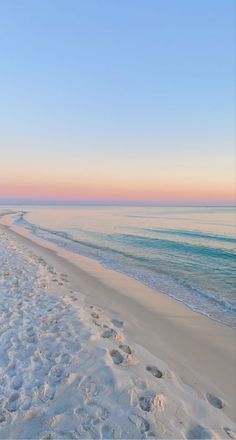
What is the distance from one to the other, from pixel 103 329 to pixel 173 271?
1061 centimetres

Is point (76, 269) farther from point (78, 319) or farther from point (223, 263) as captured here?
point (223, 263)

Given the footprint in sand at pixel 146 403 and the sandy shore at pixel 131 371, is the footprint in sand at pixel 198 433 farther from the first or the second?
the footprint in sand at pixel 146 403

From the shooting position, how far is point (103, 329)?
7.92 meters

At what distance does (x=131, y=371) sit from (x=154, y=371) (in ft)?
2.01

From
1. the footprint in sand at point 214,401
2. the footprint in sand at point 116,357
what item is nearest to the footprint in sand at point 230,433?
the footprint in sand at point 214,401

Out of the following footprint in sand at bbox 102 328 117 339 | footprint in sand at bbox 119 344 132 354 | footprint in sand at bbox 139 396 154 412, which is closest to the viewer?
footprint in sand at bbox 139 396 154 412

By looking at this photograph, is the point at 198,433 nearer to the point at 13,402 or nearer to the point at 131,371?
the point at 131,371

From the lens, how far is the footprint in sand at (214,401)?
5419 millimetres

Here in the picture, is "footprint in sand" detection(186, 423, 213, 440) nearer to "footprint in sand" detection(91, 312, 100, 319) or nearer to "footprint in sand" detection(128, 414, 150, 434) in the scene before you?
"footprint in sand" detection(128, 414, 150, 434)

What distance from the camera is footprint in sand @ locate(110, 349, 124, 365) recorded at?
6113mm

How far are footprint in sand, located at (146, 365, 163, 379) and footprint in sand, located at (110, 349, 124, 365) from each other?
0.60m

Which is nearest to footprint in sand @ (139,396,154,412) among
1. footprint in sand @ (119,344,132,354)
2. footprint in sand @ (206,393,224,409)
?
footprint in sand @ (206,393,224,409)

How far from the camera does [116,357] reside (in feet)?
20.7

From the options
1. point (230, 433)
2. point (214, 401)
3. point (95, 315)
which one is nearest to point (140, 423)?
point (230, 433)
